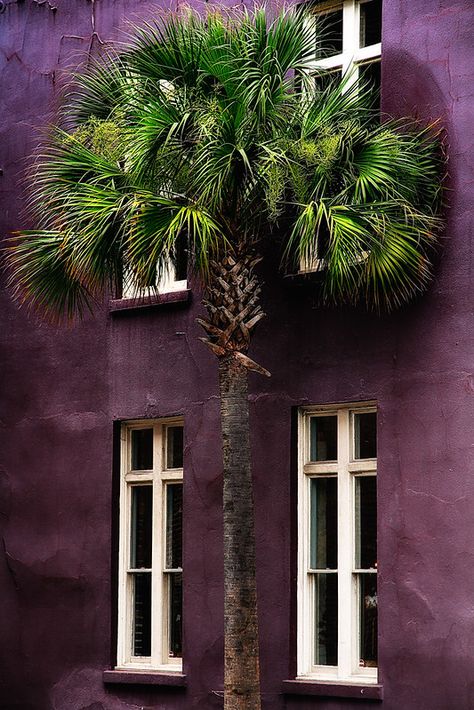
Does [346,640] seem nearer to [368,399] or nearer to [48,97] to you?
[368,399]

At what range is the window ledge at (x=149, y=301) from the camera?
14758 mm

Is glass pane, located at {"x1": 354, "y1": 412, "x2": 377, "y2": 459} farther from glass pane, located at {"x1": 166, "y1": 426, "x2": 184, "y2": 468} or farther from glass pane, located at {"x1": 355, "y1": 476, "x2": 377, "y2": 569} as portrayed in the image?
glass pane, located at {"x1": 166, "y1": 426, "x2": 184, "y2": 468}

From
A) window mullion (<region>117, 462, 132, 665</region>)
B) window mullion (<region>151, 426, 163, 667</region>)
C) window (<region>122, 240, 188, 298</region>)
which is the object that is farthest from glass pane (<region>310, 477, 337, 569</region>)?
window (<region>122, 240, 188, 298</region>)

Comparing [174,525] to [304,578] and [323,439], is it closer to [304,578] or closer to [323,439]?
[304,578]

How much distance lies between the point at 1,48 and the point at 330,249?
6319mm

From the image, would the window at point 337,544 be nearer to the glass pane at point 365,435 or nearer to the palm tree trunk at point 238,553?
the glass pane at point 365,435

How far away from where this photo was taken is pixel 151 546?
15.0 m

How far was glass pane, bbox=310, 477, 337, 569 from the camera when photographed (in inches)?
537

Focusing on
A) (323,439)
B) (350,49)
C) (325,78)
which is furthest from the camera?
(325,78)

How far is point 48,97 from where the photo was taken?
16.3 meters

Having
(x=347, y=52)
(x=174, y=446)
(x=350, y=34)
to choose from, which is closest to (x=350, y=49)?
(x=347, y=52)

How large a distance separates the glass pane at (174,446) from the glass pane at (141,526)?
372mm

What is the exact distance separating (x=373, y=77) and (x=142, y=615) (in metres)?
5.68

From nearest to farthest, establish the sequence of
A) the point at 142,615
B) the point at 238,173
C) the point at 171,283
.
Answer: the point at 238,173
the point at 142,615
the point at 171,283
